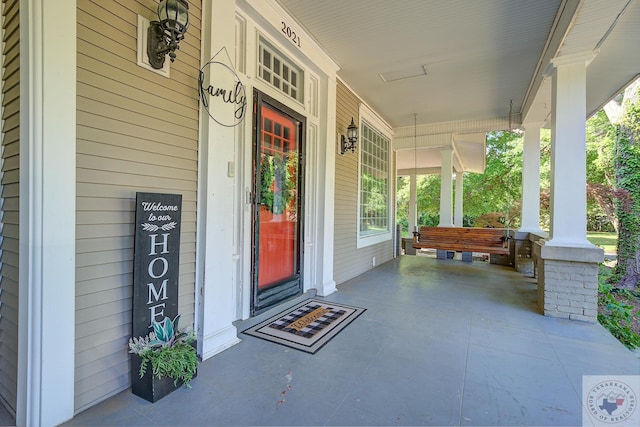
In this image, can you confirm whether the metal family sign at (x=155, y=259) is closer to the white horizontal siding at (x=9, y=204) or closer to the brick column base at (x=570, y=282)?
the white horizontal siding at (x=9, y=204)

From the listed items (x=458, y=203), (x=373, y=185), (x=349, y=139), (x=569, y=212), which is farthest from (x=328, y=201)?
(x=458, y=203)

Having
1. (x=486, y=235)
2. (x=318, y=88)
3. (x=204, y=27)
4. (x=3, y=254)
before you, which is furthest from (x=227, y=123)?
(x=486, y=235)

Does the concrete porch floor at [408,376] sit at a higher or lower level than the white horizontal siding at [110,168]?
lower

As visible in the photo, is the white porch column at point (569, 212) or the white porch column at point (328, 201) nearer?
the white porch column at point (569, 212)

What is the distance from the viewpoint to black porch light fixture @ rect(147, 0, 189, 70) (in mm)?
1755

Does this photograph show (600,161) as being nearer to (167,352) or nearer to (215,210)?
(215,210)

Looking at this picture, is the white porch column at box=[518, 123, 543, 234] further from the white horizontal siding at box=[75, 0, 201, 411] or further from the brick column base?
the white horizontal siding at box=[75, 0, 201, 411]

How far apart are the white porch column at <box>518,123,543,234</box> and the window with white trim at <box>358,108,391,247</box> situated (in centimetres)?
270

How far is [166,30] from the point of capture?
5.86 feet

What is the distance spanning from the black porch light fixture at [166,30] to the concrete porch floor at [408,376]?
217cm

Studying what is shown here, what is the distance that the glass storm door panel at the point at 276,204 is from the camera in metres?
2.91

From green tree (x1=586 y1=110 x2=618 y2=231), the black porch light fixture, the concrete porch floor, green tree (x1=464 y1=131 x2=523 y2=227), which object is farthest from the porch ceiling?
green tree (x1=464 y1=131 x2=523 y2=227)

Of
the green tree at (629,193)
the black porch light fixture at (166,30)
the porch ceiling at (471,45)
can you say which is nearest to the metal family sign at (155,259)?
the black porch light fixture at (166,30)

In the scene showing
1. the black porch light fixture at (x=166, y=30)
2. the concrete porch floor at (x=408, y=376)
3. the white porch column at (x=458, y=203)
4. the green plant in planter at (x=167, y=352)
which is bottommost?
the concrete porch floor at (x=408, y=376)
